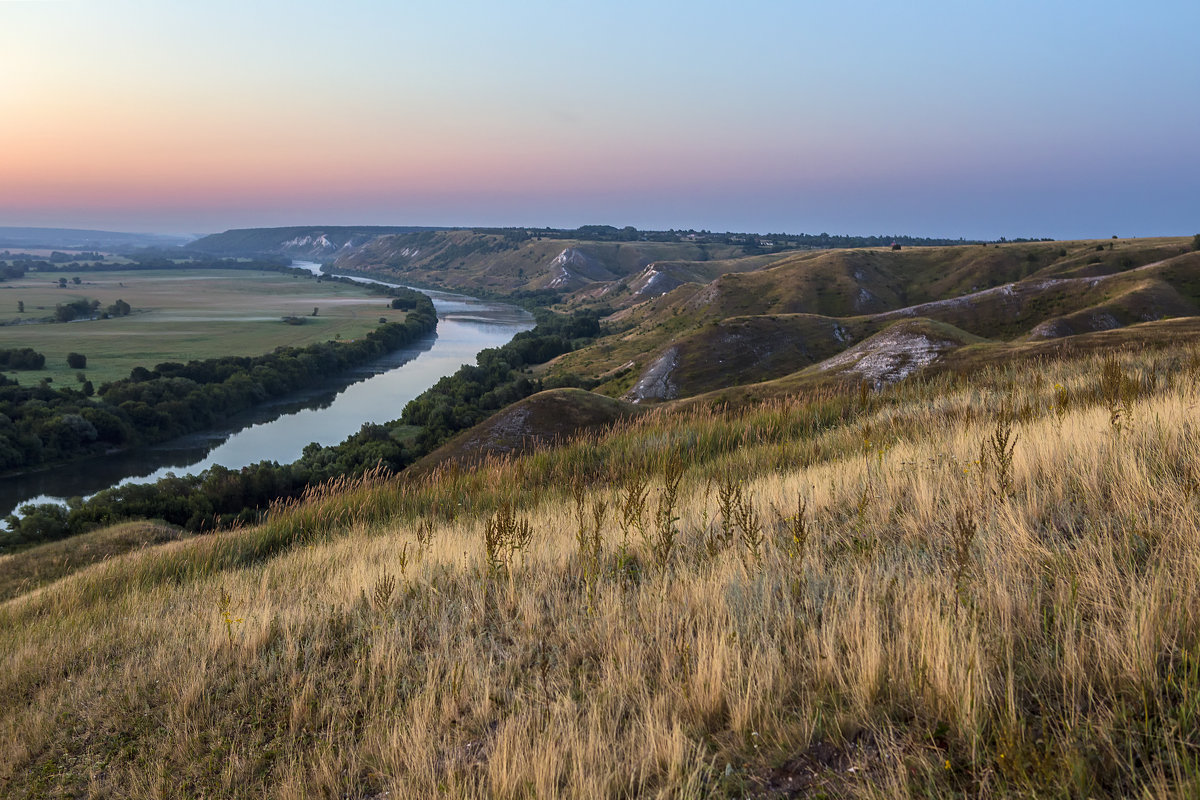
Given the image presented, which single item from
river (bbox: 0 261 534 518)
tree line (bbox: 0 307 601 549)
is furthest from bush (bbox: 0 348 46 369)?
river (bbox: 0 261 534 518)

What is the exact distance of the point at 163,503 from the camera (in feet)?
115

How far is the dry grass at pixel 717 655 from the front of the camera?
241 cm

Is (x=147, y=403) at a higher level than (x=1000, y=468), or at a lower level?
lower

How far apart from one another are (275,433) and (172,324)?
7356 cm

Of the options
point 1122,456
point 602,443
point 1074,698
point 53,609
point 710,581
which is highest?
point 1122,456

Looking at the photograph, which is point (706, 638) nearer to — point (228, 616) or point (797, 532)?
point (797, 532)

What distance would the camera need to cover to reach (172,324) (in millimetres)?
116938

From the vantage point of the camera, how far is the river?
4894cm

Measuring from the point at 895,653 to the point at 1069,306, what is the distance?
232ft

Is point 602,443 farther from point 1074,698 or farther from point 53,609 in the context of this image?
point 1074,698

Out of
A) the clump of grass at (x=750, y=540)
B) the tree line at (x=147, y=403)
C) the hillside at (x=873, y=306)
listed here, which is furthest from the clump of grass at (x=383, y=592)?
the tree line at (x=147, y=403)

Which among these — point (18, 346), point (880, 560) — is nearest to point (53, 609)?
point (880, 560)

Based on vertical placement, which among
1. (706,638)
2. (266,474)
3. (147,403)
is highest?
(706,638)

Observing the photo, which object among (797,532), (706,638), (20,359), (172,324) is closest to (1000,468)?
(797,532)
